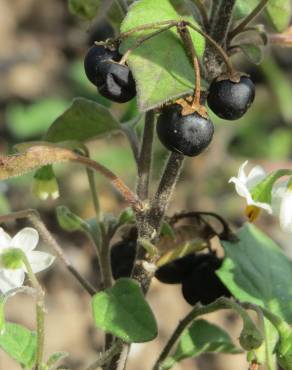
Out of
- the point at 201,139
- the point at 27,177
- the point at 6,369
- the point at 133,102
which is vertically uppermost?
the point at 201,139

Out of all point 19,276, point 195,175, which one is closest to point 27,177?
point 195,175

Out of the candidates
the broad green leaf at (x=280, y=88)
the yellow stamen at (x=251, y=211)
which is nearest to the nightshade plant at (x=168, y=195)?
the yellow stamen at (x=251, y=211)

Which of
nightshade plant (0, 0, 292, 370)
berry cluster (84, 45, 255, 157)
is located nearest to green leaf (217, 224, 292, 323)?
nightshade plant (0, 0, 292, 370)

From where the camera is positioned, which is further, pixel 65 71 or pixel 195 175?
pixel 65 71

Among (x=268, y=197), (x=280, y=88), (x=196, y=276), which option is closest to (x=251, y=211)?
(x=268, y=197)

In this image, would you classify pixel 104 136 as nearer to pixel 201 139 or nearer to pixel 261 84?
pixel 201 139

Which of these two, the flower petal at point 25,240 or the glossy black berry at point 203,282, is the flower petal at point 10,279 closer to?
the flower petal at point 25,240

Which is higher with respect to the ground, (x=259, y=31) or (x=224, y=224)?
(x=259, y=31)
